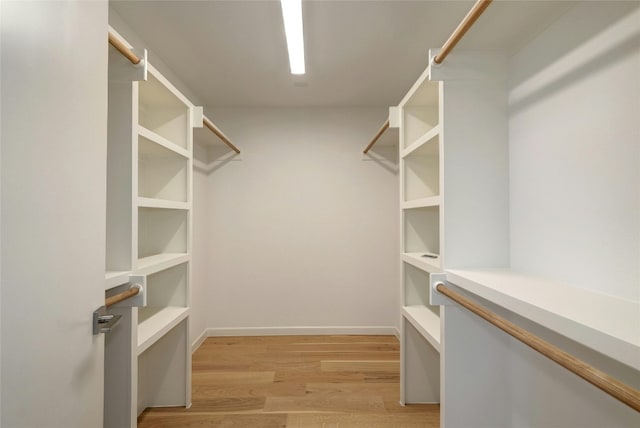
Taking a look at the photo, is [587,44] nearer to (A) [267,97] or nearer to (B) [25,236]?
(B) [25,236]

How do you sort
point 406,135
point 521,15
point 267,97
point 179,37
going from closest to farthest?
point 521,15
point 179,37
point 406,135
point 267,97

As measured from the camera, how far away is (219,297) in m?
3.24

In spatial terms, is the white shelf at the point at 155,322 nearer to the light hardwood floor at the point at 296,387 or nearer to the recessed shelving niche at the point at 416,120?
the light hardwood floor at the point at 296,387

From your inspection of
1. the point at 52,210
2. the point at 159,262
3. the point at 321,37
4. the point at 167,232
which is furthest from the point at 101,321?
the point at 321,37

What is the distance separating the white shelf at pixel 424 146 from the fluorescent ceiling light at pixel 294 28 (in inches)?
34.6

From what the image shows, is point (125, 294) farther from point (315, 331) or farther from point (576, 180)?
point (315, 331)

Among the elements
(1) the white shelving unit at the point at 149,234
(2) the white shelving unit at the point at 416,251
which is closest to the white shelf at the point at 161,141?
(1) the white shelving unit at the point at 149,234

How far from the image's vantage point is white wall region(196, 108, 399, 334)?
325 cm

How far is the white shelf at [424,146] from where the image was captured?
5.16 ft

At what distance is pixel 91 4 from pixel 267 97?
2.20 meters

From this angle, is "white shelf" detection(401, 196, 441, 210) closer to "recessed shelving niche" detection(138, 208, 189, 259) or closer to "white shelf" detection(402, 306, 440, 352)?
"white shelf" detection(402, 306, 440, 352)

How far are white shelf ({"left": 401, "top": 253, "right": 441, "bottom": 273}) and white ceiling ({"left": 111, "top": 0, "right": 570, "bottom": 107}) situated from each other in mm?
1170

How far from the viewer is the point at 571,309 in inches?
34.6

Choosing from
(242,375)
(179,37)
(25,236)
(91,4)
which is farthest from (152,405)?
(179,37)
